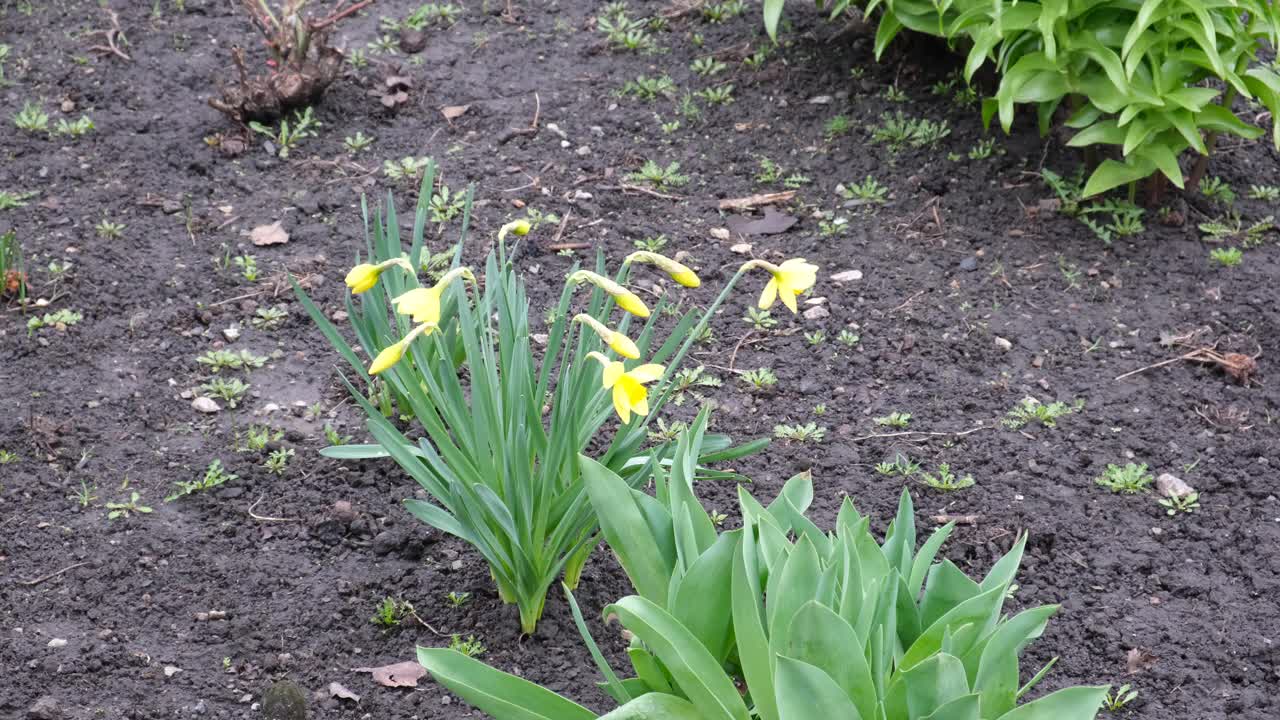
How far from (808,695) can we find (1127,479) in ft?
5.22

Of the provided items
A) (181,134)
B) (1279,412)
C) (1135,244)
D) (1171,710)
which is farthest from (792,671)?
(181,134)

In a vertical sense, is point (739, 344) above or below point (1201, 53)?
below

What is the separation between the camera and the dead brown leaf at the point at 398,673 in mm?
2354

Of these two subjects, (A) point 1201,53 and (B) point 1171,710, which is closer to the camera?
(B) point 1171,710

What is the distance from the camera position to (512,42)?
467 cm

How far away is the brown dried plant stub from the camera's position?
4074 millimetres

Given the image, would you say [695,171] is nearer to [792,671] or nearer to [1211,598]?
[1211,598]

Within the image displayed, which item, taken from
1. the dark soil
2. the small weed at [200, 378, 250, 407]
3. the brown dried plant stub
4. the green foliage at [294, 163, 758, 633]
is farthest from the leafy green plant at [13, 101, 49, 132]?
the green foliage at [294, 163, 758, 633]

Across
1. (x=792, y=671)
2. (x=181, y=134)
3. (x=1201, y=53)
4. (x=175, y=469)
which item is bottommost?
(x=175, y=469)

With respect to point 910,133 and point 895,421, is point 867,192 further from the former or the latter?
point 895,421

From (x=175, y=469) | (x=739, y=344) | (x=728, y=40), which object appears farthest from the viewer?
(x=728, y=40)

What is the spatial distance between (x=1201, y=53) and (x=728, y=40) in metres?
1.83

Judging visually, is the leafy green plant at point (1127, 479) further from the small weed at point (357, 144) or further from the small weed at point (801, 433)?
the small weed at point (357, 144)

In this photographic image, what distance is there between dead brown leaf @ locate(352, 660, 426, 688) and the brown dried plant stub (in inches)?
94.7
